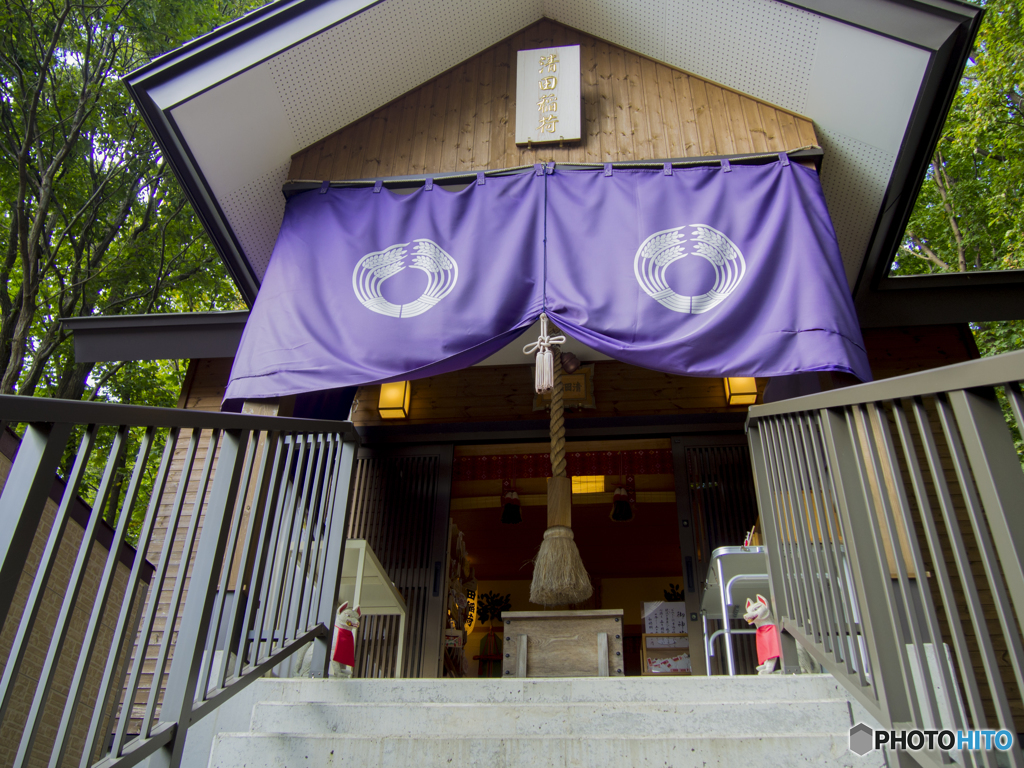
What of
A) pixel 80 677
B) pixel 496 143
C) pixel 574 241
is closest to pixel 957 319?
pixel 574 241

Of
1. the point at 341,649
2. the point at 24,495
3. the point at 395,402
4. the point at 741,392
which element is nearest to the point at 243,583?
the point at 24,495

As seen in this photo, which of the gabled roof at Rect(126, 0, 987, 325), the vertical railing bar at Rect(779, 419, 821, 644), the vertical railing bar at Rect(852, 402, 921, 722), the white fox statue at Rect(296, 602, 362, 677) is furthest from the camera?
the gabled roof at Rect(126, 0, 987, 325)

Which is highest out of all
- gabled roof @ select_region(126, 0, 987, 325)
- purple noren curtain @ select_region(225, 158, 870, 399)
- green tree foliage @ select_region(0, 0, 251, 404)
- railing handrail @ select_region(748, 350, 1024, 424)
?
green tree foliage @ select_region(0, 0, 251, 404)

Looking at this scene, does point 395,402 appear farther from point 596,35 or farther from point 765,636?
Answer: point 765,636

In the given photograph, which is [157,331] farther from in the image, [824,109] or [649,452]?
[824,109]

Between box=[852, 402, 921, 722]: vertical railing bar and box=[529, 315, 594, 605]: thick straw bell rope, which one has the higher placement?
box=[529, 315, 594, 605]: thick straw bell rope

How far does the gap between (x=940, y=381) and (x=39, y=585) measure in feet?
6.45

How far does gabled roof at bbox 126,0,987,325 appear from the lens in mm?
4172

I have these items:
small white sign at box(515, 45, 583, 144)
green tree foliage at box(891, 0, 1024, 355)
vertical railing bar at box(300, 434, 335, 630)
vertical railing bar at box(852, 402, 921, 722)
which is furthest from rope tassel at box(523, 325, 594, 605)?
green tree foliage at box(891, 0, 1024, 355)

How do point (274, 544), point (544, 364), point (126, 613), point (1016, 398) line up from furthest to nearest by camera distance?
point (544, 364) → point (274, 544) → point (126, 613) → point (1016, 398)

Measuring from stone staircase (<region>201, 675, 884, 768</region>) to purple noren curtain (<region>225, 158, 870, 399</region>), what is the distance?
5.86 ft

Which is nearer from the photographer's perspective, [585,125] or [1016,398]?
[1016,398]

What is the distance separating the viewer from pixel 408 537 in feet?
18.9

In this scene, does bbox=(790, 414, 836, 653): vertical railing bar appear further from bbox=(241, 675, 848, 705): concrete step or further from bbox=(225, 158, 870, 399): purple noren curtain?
bbox=(225, 158, 870, 399): purple noren curtain
